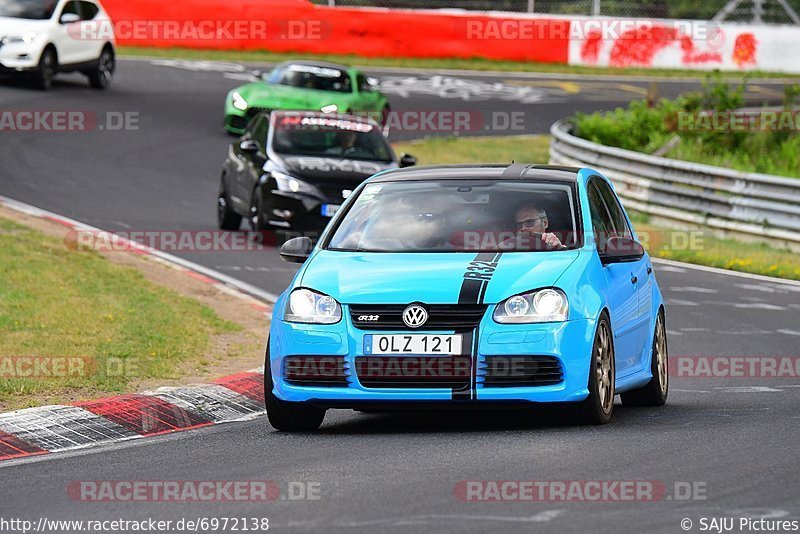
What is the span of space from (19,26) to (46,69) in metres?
1.29

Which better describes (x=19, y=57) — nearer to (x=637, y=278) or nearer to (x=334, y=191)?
(x=334, y=191)

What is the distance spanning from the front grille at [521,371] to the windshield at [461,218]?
907 mm

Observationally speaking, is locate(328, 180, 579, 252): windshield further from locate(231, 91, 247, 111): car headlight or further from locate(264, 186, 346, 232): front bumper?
locate(231, 91, 247, 111): car headlight

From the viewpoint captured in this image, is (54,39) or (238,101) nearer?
(238,101)

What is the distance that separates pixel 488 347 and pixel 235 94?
20.8m

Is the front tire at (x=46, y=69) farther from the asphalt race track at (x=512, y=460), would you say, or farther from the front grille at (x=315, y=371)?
the front grille at (x=315, y=371)

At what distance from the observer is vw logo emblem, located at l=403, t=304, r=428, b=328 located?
883 centimetres

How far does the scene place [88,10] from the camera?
32281 mm

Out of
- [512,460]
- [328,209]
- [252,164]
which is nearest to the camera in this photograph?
[512,460]

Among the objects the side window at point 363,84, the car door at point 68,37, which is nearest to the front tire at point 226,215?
the side window at point 363,84

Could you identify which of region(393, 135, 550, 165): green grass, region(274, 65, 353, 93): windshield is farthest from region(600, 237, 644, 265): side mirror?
region(274, 65, 353, 93): windshield

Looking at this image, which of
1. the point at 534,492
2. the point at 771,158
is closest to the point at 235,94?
the point at 771,158

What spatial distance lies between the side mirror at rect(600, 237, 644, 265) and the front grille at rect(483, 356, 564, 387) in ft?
3.35

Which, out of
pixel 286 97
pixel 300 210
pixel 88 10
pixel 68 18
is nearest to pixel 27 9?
pixel 68 18
